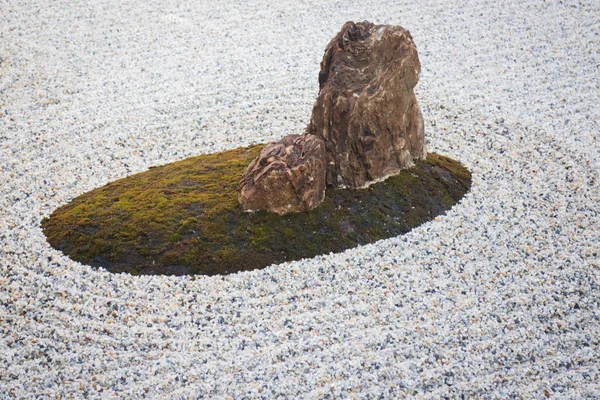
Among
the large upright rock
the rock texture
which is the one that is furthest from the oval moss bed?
the large upright rock

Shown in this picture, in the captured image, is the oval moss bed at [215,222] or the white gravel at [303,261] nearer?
the white gravel at [303,261]

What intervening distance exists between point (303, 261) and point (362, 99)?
2.30 metres

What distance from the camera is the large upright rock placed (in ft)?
27.7

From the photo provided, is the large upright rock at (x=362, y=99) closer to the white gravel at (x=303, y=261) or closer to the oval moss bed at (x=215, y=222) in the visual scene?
the oval moss bed at (x=215, y=222)

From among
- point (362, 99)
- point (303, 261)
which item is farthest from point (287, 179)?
point (362, 99)

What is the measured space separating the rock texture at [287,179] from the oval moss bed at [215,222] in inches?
5.6

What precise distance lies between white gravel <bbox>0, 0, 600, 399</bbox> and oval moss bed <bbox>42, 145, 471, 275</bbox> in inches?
9.8

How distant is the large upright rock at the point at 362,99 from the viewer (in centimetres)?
844

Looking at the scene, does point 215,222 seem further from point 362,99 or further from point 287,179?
point 362,99

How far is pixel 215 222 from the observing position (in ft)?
26.7

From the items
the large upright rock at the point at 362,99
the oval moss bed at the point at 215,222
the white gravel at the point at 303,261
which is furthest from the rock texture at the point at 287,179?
the white gravel at the point at 303,261

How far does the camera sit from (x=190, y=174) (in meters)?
9.37

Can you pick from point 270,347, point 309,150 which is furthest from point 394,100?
point 270,347

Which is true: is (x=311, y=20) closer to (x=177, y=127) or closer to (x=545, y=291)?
(x=177, y=127)
